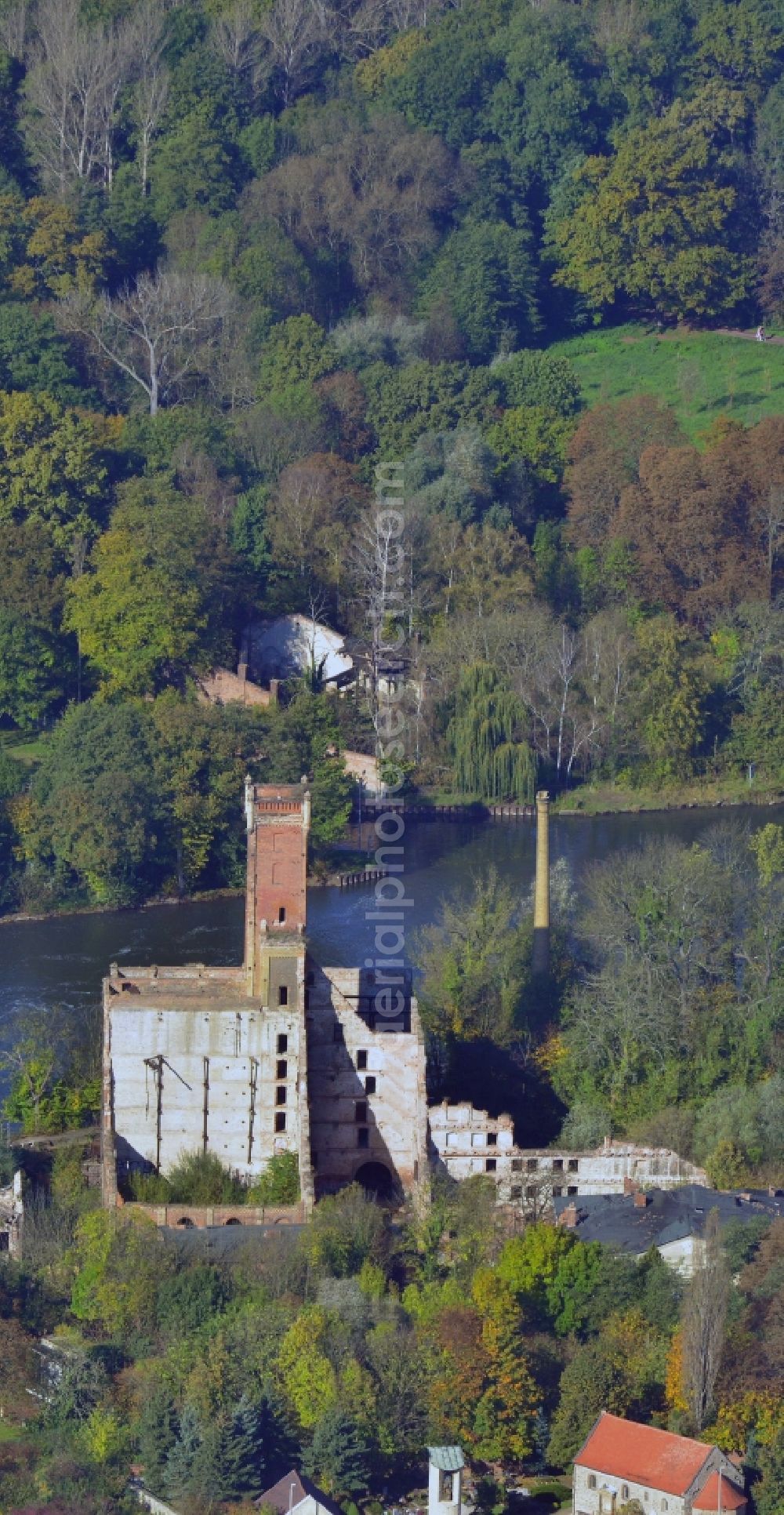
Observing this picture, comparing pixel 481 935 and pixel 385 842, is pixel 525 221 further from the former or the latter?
pixel 481 935

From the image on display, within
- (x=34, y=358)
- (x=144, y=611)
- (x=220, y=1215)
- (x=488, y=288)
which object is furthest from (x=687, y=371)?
(x=220, y=1215)

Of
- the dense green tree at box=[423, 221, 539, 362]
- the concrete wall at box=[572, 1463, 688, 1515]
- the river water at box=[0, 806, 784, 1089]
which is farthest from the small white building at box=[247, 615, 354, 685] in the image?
the concrete wall at box=[572, 1463, 688, 1515]

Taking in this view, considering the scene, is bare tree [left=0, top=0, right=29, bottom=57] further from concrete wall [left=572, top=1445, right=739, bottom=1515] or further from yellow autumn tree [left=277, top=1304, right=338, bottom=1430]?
concrete wall [left=572, top=1445, right=739, bottom=1515]

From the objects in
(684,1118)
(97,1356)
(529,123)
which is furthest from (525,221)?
(97,1356)

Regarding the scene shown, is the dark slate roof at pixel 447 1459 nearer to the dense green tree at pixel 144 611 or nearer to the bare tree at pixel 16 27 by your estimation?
the dense green tree at pixel 144 611

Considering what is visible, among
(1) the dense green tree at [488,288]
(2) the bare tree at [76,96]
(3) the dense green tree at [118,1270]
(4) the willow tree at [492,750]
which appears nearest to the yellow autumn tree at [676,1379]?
(3) the dense green tree at [118,1270]

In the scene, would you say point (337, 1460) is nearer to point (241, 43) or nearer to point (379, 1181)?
point (379, 1181)
